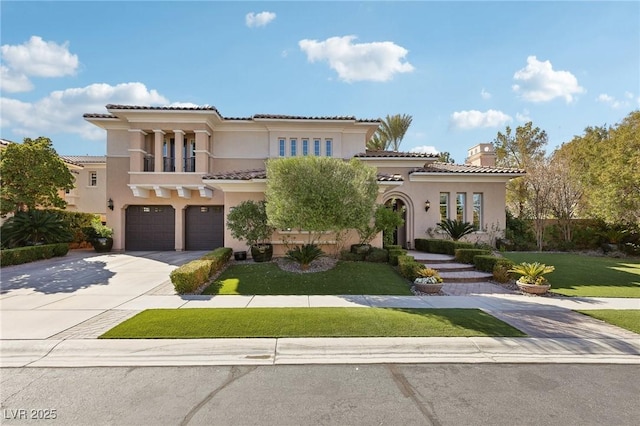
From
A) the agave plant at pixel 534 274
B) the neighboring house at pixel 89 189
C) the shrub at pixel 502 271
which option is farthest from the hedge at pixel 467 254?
the neighboring house at pixel 89 189

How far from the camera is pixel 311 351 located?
5234 mm

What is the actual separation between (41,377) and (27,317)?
3305 mm

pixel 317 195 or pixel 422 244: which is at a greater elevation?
pixel 317 195

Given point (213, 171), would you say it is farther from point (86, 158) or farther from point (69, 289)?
point (86, 158)

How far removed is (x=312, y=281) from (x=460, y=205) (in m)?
11.9

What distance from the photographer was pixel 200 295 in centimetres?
870

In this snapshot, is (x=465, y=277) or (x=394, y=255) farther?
(x=394, y=255)

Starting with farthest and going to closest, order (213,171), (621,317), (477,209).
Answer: (213,171), (477,209), (621,317)

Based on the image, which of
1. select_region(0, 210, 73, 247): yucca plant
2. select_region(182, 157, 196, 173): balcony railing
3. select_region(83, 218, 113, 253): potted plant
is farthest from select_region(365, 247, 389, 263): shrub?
select_region(0, 210, 73, 247): yucca plant

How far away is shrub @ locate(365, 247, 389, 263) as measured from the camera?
12.9m

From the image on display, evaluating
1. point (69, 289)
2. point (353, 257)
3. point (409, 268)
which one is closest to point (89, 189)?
point (69, 289)

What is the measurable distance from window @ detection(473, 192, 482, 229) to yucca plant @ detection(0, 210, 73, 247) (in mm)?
22167

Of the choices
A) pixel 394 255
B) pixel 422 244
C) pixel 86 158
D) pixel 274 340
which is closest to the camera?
pixel 274 340

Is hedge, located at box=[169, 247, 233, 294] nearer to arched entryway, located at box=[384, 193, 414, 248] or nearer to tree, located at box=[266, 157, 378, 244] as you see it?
tree, located at box=[266, 157, 378, 244]
